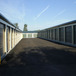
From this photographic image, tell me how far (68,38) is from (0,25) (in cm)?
1297

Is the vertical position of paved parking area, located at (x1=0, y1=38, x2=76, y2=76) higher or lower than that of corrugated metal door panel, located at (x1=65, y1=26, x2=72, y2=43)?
lower

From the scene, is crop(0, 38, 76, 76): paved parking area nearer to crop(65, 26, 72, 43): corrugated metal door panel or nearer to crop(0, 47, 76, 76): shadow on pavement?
crop(0, 47, 76, 76): shadow on pavement

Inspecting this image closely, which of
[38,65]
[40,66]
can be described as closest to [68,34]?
[38,65]

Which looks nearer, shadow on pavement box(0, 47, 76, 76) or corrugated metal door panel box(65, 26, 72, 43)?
shadow on pavement box(0, 47, 76, 76)

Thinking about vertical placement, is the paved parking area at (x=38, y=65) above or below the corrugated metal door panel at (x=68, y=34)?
below

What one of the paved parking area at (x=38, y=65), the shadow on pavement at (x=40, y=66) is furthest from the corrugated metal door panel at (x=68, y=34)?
the shadow on pavement at (x=40, y=66)

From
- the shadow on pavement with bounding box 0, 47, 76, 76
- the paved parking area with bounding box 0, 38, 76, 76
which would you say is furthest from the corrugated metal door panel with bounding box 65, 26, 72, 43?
the shadow on pavement with bounding box 0, 47, 76, 76

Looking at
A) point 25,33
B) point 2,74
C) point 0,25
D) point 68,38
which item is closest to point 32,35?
point 25,33

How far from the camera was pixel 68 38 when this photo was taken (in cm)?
1576

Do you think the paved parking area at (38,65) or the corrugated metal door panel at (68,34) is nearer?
the paved parking area at (38,65)

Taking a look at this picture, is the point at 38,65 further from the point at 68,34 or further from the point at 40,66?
the point at 68,34

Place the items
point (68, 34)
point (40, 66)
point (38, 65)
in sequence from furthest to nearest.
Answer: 1. point (68, 34)
2. point (38, 65)
3. point (40, 66)

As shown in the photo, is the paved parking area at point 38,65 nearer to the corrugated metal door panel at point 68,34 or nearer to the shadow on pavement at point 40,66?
the shadow on pavement at point 40,66

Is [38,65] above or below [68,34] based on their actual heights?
below
